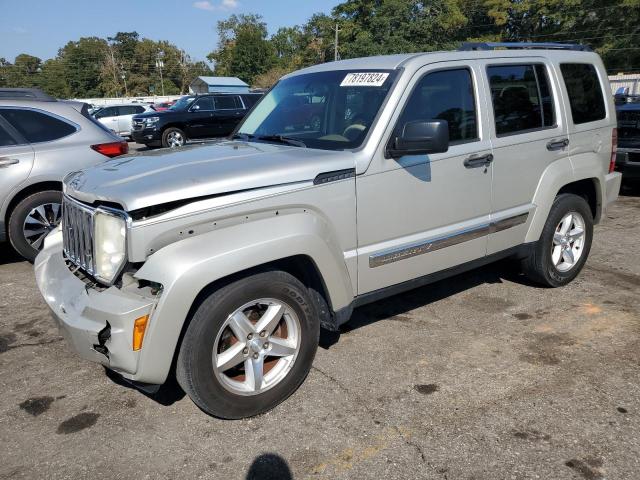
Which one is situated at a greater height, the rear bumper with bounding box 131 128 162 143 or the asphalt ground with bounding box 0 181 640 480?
the rear bumper with bounding box 131 128 162 143

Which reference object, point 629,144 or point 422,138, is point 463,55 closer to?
point 422,138

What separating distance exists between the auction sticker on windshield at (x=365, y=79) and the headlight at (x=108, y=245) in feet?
6.13

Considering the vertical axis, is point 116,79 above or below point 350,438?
above

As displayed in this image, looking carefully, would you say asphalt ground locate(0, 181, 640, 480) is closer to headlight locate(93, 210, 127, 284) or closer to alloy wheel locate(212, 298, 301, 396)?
alloy wheel locate(212, 298, 301, 396)

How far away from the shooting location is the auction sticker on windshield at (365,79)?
3555 millimetres

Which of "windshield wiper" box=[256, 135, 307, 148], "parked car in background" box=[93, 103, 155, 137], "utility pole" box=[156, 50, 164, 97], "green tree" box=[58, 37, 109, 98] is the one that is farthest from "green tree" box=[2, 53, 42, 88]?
"windshield wiper" box=[256, 135, 307, 148]

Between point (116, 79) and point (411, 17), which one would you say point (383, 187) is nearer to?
point (411, 17)

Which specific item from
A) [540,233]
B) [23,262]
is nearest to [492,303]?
[540,233]

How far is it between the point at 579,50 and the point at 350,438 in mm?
4121

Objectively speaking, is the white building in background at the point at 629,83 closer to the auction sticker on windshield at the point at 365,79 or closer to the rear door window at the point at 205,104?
the rear door window at the point at 205,104

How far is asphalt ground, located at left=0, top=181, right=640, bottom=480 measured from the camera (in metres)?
2.63

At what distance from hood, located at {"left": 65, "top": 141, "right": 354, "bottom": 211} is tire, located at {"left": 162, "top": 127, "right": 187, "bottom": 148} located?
14.3 meters

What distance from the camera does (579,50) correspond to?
4930mm

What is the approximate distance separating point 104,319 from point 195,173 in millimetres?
868
